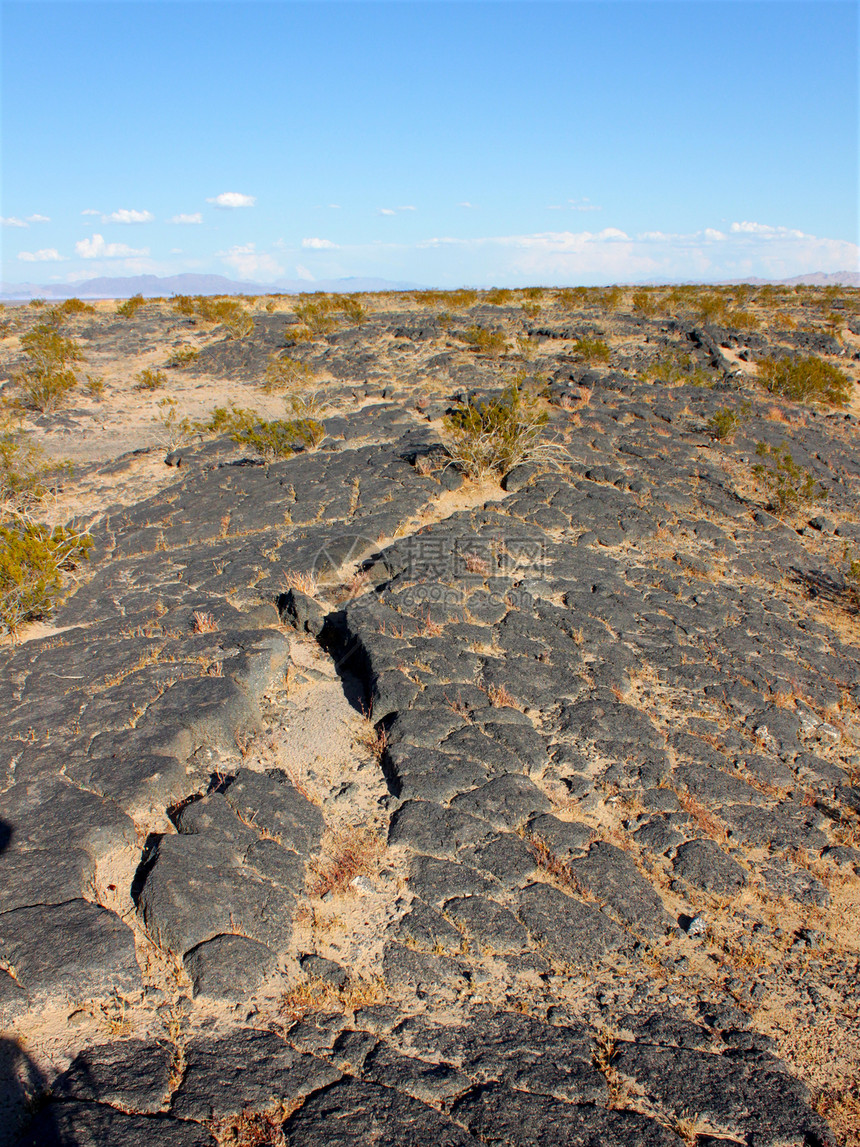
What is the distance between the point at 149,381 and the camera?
1373 centimetres

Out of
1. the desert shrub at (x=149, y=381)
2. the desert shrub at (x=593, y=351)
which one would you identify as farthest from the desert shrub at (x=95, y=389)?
the desert shrub at (x=593, y=351)

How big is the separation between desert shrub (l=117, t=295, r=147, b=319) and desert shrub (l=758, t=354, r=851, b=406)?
64.0 ft

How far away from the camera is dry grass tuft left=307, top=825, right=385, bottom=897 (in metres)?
3.24

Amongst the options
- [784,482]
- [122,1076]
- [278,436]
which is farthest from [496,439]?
[122,1076]

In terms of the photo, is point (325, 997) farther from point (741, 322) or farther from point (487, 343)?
point (741, 322)

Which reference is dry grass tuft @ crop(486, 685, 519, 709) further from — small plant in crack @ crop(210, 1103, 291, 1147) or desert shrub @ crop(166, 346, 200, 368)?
desert shrub @ crop(166, 346, 200, 368)

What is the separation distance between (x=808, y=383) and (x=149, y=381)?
43.1ft

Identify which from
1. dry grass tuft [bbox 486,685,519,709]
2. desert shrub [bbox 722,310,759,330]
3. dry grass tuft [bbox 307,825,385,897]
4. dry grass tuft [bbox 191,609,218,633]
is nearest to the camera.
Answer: dry grass tuft [bbox 307,825,385,897]

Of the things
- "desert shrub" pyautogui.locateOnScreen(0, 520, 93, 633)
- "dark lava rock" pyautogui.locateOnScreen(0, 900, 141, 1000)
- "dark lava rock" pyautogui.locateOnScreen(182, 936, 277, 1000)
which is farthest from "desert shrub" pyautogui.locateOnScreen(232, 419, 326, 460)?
"dark lava rock" pyautogui.locateOnScreen(182, 936, 277, 1000)

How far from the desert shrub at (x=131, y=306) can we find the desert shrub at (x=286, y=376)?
36.8ft

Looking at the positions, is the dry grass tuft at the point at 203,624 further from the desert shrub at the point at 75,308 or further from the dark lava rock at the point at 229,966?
the desert shrub at the point at 75,308

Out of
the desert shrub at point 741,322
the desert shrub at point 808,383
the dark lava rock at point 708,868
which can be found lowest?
the dark lava rock at point 708,868

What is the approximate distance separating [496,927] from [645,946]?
0.70 metres

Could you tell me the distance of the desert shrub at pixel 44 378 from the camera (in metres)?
12.3
